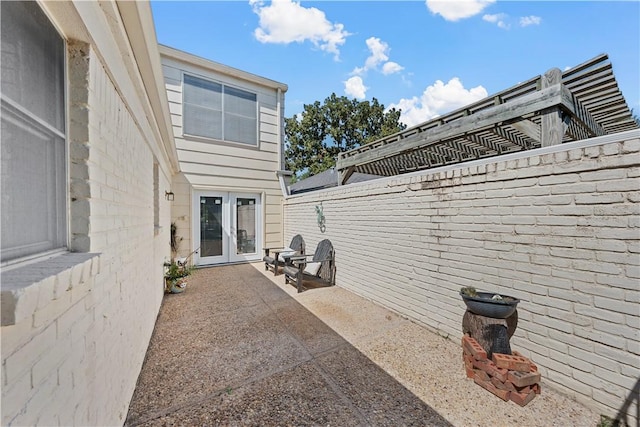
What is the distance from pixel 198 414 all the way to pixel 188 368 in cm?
73

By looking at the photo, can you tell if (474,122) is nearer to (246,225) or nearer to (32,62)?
(32,62)

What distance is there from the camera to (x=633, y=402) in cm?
199

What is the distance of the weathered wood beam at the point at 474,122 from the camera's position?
9.18 ft

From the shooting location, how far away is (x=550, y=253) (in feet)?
8.07

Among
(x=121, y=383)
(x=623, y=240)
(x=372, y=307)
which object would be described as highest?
(x=623, y=240)

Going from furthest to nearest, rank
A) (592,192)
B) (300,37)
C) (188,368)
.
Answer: (300,37), (188,368), (592,192)

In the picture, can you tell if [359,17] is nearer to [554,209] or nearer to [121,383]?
[554,209]

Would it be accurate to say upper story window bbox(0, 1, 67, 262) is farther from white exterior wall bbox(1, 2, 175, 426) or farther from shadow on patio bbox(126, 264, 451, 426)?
shadow on patio bbox(126, 264, 451, 426)

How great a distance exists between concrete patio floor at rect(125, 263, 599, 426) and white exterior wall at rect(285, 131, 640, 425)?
0.35 metres

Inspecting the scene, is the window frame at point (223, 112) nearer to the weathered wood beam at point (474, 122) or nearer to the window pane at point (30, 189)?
the weathered wood beam at point (474, 122)

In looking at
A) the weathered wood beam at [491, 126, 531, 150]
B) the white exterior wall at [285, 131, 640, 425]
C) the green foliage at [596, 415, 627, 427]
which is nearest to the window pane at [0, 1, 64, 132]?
the white exterior wall at [285, 131, 640, 425]

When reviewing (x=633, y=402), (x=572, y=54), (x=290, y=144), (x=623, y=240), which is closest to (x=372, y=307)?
(x=633, y=402)

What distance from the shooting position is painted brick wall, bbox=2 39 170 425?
0.82 m

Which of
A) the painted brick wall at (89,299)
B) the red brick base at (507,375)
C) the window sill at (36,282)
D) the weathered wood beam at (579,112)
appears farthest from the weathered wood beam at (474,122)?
the window sill at (36,282)
